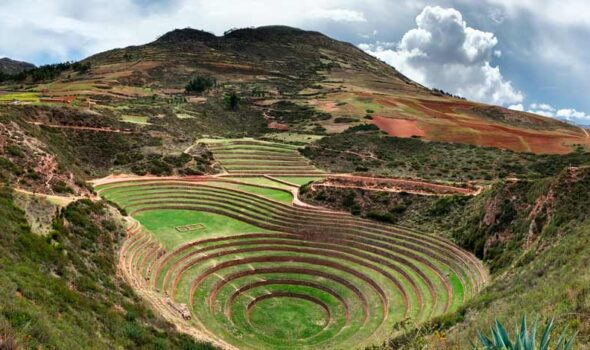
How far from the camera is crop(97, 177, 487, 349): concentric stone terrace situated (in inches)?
787

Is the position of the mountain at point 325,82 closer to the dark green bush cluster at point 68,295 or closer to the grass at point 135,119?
the grass at point 135,119

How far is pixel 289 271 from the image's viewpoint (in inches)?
984

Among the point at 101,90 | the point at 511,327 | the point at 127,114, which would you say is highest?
the point at 101,90

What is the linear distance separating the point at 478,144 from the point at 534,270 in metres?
44.4

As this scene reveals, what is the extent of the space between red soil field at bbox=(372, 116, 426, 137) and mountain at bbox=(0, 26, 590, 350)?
5.74 feet

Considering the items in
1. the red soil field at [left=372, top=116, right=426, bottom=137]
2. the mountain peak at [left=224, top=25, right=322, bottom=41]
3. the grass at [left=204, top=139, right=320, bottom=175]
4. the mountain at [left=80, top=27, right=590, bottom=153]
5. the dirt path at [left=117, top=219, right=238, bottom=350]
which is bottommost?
the dirt path at [left=117, top=219, right=238, bottom=350]

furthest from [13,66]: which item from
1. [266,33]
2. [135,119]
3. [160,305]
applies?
[160,305]

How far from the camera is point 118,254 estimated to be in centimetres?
2134

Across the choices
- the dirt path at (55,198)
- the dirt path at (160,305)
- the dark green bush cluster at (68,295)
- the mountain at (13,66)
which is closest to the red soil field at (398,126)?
the dirt path at (55,198)

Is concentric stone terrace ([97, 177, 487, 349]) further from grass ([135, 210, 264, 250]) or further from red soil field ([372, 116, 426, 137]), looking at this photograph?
red soil field ([372, 116, 426, 137])

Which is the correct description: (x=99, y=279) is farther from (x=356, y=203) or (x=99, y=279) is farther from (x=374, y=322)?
(x=356, y=203)

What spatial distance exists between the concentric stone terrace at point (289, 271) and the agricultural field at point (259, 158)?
13258 mm

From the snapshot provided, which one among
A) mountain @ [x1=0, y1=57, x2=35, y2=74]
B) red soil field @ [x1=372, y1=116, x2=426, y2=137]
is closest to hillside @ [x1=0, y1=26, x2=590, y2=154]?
red soil field @ [x1=372, y1=116, x2=426, y2=137]

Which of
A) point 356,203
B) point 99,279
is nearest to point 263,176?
point 356,203
